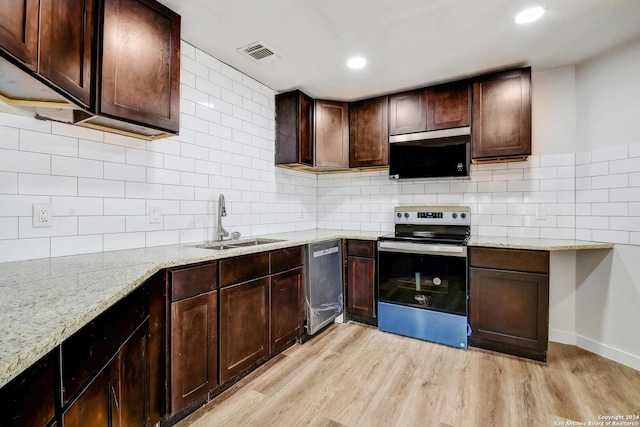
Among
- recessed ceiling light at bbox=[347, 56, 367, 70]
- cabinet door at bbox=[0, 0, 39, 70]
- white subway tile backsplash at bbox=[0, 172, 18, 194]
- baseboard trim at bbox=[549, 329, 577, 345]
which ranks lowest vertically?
baseboard trim at bbox=[549, 329, 577, 345]

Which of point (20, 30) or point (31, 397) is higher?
point (20, 30)

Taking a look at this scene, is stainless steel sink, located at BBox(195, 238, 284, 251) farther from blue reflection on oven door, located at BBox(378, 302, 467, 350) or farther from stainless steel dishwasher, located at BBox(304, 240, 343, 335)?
blue reflection on oven door, located at BBox(378, 302, 467, 350)

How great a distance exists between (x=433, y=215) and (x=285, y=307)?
69.8 inches

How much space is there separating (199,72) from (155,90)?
2.25ft

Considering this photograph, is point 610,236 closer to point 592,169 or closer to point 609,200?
point 609,200

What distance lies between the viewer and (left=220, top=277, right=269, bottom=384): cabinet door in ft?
6.11

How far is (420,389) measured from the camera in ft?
6.44

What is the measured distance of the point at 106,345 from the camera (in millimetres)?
1038

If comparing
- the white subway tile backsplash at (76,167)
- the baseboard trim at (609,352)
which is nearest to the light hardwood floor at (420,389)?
the baseboard trim at (609,352)

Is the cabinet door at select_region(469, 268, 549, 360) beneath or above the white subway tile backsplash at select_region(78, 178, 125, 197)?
beneath

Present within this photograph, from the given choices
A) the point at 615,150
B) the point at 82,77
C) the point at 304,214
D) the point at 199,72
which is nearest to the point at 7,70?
the point at 82,77

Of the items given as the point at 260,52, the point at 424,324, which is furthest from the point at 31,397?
the point at 424,324

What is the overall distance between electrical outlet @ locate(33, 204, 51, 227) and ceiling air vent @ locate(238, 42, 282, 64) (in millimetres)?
1652

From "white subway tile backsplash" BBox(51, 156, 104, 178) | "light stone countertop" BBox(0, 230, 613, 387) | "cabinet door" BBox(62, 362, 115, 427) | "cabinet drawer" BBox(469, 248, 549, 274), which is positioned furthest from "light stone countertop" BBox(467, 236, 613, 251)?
"white subway tile backsplash" BBox(51, 156, 104, 178)
